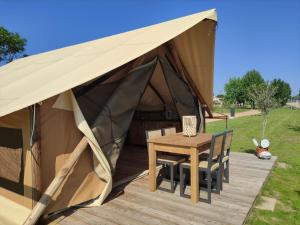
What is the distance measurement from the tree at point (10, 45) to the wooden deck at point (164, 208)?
67.9 feet

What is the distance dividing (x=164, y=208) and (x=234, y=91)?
4137 centimetres

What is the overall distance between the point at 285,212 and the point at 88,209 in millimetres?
2336

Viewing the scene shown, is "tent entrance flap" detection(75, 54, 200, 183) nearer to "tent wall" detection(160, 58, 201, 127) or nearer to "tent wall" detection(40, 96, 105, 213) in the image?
"tent wall" detection(160, 58, 201, 127)

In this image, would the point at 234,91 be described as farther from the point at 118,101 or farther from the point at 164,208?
the point at 164,208

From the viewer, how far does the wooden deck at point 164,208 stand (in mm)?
2824

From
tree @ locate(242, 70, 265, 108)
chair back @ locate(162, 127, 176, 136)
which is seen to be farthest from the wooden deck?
tree @ locate(242, 70, 265, 108)

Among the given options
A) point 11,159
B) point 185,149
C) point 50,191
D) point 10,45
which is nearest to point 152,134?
point 185,149

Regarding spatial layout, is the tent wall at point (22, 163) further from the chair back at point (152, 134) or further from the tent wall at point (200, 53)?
the tent wall at point (200, 53)

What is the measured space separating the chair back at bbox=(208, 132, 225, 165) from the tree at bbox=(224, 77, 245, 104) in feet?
128

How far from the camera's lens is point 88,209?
10.3 feet

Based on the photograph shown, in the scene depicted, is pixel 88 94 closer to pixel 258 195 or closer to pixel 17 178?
pixel 17 178

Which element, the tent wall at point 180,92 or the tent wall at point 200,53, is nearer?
the tent wall at point 200,53

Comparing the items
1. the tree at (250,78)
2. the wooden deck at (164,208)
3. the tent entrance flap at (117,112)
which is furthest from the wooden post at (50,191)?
the tree at (250,78)

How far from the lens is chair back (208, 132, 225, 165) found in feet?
10.5
